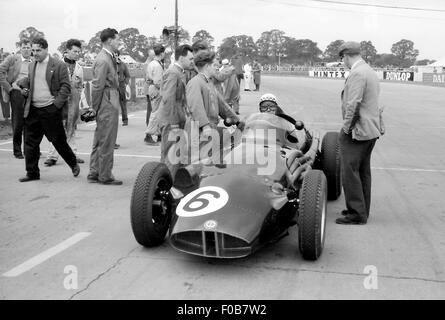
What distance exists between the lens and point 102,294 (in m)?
3.91

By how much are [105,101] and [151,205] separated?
305 cm

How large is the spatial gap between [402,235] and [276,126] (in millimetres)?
A: 1817

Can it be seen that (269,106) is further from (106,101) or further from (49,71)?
(49,71)

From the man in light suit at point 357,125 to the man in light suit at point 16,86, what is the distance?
5.92 metres

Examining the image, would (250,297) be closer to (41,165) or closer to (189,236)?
(189,236)

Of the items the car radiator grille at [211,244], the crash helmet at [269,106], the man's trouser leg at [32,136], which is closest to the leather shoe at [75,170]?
the man's trouser leg at [32,136]

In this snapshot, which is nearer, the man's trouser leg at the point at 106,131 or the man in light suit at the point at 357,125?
the man in light suit at the point at 357,125

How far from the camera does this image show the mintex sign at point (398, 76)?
2012 inches


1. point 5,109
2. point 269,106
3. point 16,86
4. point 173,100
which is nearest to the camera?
point 269,106

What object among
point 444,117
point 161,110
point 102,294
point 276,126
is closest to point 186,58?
point 161,110

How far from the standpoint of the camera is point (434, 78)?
Answer: 46.9m

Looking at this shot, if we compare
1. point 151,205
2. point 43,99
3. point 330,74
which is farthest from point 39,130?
point 330,74

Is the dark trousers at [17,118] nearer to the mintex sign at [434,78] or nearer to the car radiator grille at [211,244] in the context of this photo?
the car radiator grille at [211,244]

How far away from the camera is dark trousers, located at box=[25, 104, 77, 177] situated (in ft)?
24.9
